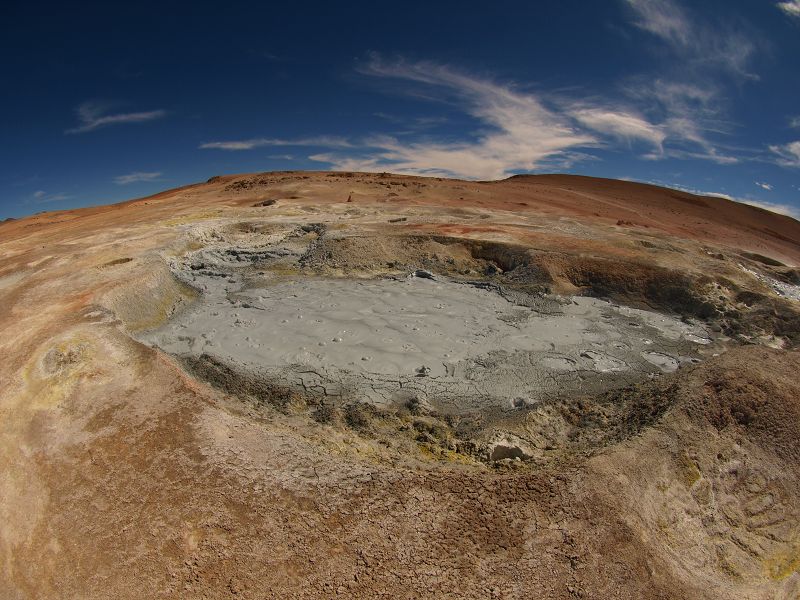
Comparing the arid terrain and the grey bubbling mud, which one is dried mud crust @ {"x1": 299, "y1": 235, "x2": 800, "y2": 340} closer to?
the arid terrain

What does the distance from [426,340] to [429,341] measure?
55mm

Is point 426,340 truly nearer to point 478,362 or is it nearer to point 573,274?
point 478,362

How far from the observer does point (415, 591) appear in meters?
2.96

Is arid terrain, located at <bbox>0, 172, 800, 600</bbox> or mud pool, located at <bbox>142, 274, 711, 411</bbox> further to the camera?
mud pool, located at <bbox>142, 274, 711, 411</bbox>

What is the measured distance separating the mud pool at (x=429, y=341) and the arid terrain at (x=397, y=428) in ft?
0.15

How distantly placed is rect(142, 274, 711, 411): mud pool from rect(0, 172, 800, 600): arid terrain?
0.15 ft

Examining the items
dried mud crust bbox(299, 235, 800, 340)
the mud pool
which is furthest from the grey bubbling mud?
dried mud crust bbox(299, 235, 800, 340)

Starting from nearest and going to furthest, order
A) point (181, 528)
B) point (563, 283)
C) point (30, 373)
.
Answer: point (181, 528) < point (30, 373) < point (563, 283)

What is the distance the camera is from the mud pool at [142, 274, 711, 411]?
19.0 feet

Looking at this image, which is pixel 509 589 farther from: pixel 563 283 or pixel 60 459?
pixel 563 283

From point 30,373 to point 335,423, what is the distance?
3755mm

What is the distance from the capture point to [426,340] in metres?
6.91

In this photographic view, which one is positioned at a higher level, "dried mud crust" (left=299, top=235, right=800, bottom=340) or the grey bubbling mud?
"dried mud crust" (left=299, top=235, right=800, bottom=340)

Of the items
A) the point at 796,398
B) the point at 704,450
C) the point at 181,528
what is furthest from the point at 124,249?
the point at 796,398
